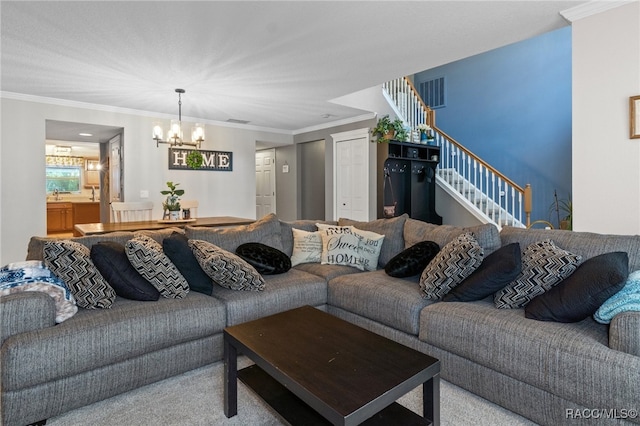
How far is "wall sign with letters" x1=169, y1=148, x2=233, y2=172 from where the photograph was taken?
236 inches

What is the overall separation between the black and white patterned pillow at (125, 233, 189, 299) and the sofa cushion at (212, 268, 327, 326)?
0.86ft

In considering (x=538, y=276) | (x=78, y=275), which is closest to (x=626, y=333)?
(x=538, y=276)

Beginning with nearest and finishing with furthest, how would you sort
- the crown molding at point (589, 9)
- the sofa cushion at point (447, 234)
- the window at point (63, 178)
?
the sofa cushion at point (447, 234) → the crown molding at point (589, 9) → the window at point (63, 178)

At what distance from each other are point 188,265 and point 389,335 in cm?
144

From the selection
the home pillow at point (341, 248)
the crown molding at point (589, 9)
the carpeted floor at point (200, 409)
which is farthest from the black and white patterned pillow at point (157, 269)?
the crown molding at point (589, 9)

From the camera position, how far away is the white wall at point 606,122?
258cm

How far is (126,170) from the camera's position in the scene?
5.56 m

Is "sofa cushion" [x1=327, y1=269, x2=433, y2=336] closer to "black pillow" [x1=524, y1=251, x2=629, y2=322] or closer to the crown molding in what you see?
"black pillow" [x1=524, y1=251, x2=629, y2=322]

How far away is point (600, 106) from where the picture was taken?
2.72m

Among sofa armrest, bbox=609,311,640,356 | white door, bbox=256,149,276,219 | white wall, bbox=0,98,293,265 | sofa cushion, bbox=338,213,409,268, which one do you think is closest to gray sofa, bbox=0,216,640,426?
sofa armrest, bbox=609,311,640,356

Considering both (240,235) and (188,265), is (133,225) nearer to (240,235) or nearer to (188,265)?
(240,235)

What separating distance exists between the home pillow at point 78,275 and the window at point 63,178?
9.85m

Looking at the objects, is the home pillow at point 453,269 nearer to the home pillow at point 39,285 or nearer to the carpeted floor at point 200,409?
the carpeted floor at point 200,409

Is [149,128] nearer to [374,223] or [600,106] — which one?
[374,223]
